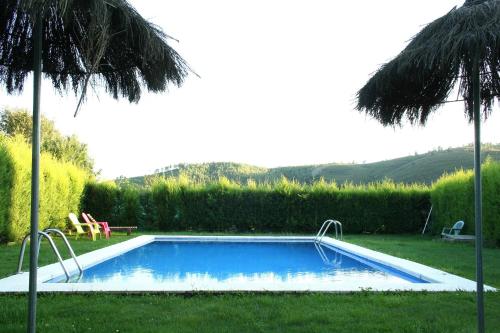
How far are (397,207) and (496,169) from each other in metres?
6.22

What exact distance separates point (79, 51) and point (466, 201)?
13.0 m

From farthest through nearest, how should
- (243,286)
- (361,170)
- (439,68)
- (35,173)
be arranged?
(361,170), (243,286), (439,68), (35,173)

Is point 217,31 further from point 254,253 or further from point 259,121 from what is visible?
point 259,121

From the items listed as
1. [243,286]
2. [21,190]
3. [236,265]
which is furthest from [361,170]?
[243,286]

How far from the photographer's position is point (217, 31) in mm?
13016

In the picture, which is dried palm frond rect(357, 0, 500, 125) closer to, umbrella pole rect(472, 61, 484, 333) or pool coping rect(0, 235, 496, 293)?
umbrella pole rect(472, 61, 484, 333)

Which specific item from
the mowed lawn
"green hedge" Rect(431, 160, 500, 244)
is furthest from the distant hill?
the mowed lawn

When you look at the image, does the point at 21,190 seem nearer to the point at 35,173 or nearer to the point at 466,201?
the point at 35,173

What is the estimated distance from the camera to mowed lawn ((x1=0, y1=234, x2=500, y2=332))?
434 cm

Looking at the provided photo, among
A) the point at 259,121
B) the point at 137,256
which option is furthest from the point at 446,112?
the point at 259,121

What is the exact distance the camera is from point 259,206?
18.6 metres

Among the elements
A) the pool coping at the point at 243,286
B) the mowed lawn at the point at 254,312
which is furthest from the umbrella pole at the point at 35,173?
the pool coping at the point at 243,286

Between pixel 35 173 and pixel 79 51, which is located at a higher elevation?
pixel 79 51

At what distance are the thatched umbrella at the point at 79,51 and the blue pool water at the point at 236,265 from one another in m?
4.15
